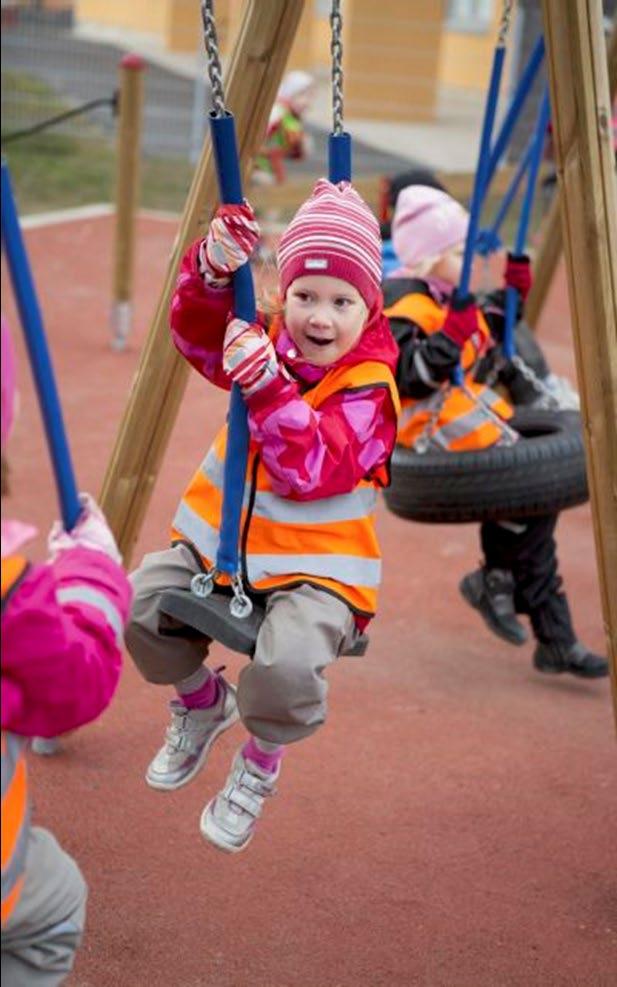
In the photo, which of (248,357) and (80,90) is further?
(80,90)

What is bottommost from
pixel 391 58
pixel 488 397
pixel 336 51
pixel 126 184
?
pixel 391 58

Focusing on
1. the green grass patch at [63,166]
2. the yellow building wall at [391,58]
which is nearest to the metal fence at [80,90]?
the green grass patch at [63,166]

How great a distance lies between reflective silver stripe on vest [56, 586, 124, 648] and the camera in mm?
2582

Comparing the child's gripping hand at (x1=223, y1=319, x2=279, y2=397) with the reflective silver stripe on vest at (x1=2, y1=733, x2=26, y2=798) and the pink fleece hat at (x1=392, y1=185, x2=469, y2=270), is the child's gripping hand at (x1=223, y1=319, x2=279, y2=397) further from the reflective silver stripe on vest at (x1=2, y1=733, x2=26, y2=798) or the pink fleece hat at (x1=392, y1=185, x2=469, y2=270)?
the pink fleece hat at (x1=392, y1=185, x2=469, y2=270)

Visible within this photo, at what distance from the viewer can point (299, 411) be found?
3.29m

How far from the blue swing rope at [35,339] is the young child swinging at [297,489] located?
0.74m

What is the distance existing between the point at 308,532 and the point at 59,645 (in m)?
1.14

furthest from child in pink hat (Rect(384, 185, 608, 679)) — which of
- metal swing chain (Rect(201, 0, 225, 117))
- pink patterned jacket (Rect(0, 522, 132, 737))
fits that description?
pink patterned jacket (Rect(0, 522, 132, 737))

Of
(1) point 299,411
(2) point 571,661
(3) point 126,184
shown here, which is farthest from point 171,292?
(3) point 126,184

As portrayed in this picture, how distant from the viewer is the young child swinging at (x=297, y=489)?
337cm

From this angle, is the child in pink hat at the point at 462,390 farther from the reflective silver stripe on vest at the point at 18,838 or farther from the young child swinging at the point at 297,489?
the reflective silver stripe on vest at the point at 18,838

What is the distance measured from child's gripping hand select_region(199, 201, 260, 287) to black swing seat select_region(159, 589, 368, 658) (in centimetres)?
65

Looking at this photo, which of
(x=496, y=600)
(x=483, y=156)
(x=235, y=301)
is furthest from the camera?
(x=496, y=600)

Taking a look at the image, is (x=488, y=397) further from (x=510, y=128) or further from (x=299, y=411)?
(x=299, y=411)
